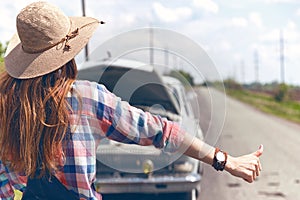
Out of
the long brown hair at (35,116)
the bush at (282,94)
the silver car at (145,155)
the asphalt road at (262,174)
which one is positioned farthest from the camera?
the bush at (282,94)

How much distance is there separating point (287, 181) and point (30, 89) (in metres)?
7.99

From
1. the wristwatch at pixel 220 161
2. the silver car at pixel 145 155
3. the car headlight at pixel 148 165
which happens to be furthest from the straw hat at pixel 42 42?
the car headlight at pixel 148 165

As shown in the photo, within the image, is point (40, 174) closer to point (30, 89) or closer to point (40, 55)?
point (30, 89)

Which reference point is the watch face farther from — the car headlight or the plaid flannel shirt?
the car headlight

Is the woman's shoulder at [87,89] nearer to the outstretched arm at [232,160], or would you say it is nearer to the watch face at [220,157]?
the outstretched arm at [232,160]

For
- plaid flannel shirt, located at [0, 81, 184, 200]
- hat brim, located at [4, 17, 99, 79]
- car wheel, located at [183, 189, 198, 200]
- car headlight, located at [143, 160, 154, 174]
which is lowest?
car wheel, located at [183, 189, 198, 200]

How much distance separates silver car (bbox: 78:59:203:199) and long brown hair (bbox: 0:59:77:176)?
3632mm

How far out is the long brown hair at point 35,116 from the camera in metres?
1.89

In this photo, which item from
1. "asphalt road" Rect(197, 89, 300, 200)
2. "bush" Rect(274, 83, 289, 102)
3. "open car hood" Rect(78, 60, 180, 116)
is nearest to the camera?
"open car hood" Rect(78, 60, 180, 116)

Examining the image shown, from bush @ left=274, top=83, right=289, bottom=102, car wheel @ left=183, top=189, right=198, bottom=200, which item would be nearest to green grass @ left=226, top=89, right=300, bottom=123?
bush @ left=274, top=83, right=289, bottom=102

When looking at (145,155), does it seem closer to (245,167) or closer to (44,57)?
(245,167)

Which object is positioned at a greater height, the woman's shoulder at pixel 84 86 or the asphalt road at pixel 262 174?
the woman's shoulder at pixel 84 86

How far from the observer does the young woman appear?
191 cm

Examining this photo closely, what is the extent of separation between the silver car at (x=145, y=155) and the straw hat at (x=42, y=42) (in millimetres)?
3587
